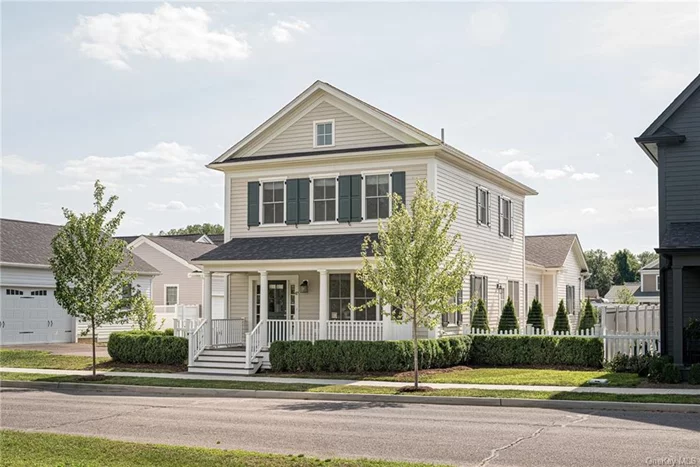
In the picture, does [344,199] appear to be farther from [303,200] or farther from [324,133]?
[324,133]

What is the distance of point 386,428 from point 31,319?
88.2 ft

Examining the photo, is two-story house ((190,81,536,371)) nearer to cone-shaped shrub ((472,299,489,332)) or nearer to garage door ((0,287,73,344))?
cone-shaped shrub ((472,299,489,332))

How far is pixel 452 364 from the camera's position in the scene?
26.5 meters

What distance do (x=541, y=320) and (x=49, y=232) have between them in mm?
25469

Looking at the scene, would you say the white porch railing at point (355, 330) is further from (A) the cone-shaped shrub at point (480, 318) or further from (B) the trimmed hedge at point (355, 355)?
(A) the cone-shaped shrub at point (480, 318)

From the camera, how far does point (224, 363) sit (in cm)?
2584

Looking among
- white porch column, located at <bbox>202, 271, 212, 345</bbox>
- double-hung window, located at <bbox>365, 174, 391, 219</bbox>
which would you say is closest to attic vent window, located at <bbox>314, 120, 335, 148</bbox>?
double-hung window, located at <bbox>365, 174, 391, 219</bbox>

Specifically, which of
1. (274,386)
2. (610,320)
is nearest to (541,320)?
(610,320)

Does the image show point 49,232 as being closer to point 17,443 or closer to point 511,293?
point 511,293

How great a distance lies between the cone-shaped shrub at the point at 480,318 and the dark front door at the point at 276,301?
6763mm

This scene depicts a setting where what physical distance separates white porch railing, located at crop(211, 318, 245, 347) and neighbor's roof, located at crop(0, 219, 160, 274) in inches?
494

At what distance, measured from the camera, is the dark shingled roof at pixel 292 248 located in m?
25.9

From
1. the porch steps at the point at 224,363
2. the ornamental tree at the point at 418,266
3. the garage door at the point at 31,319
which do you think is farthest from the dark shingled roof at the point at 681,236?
the garage door at the point at 31,319

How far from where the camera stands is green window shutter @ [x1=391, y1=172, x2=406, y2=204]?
26609 mm
